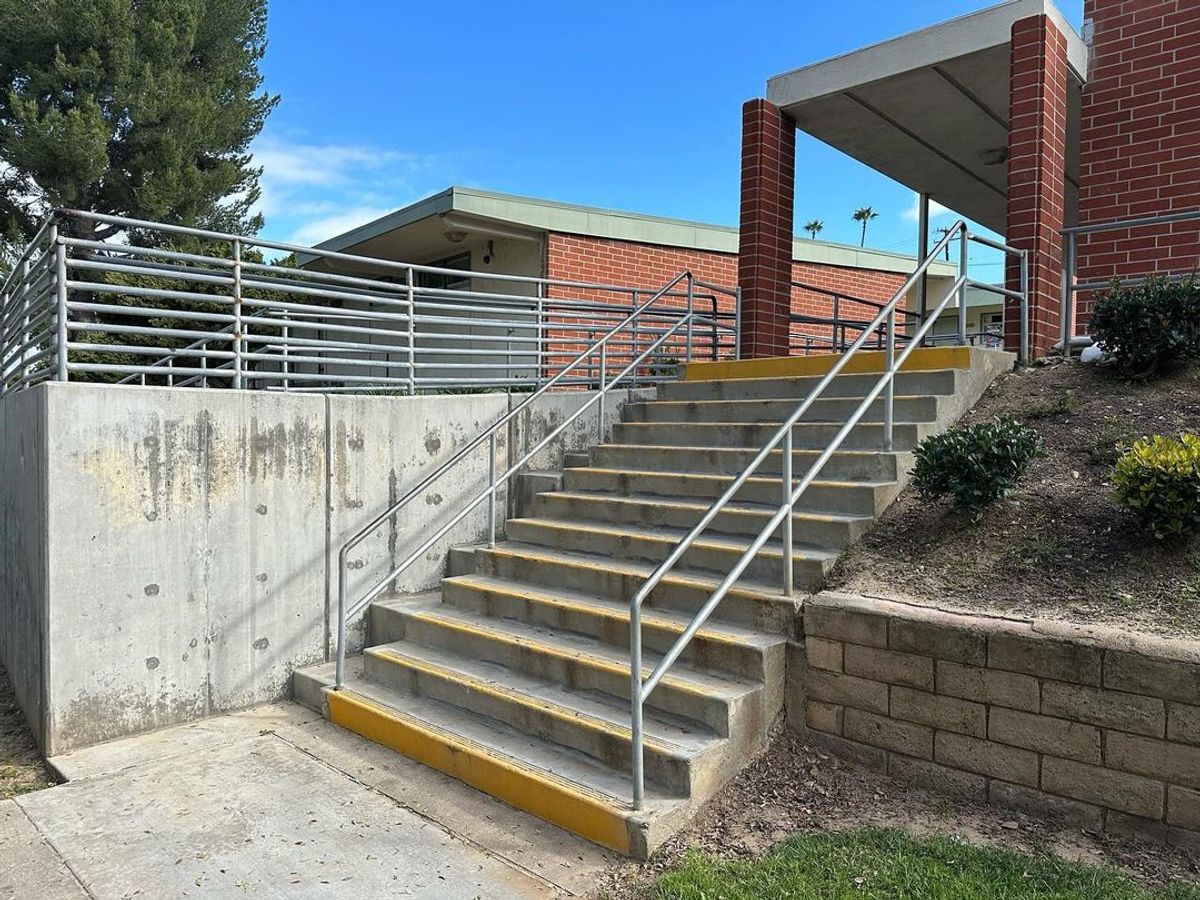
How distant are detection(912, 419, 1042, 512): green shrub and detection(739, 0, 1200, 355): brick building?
2.59 metres

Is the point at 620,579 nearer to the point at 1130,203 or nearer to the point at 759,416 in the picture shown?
the point at 759,416

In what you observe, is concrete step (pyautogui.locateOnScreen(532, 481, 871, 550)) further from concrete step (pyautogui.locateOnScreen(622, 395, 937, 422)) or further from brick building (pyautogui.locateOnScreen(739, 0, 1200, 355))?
brick building (pyautogui.locateOnScreen(739, 0, 1200, 355))

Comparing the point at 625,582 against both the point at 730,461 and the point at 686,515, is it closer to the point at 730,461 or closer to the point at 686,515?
the point at 686,515

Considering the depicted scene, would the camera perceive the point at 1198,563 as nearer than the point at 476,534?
Yes

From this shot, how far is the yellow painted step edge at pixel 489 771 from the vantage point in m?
3.42

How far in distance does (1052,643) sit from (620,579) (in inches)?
93.9

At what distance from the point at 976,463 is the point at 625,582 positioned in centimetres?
204

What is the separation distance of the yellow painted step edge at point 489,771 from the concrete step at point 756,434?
272 centimetres

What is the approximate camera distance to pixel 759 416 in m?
6.34

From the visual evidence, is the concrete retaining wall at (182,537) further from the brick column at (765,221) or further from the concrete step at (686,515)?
the brick column at (765,221)

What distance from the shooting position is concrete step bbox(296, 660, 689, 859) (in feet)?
11.0

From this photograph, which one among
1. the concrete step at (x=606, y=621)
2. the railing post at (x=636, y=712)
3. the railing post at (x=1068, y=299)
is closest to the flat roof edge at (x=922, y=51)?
the railing post at (x=1068, y=299)

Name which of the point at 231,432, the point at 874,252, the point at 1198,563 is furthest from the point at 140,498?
the point at 874,252

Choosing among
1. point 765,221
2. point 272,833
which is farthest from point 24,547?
point 765,221
